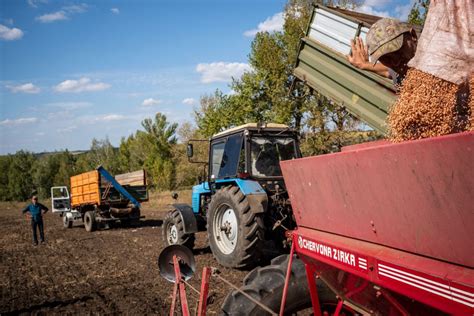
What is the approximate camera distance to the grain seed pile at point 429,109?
1673 mm

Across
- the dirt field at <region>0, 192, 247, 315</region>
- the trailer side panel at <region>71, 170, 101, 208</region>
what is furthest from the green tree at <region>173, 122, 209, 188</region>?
the dirt field at <region>0, 192, 247, 315</region>

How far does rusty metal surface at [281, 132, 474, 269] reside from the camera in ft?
4.33

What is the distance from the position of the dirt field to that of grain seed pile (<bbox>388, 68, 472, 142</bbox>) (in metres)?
2.37

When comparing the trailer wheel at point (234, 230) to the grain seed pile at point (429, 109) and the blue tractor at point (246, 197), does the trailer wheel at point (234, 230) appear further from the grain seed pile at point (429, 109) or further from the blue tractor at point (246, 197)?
the grain seed pile at point (429, 109)

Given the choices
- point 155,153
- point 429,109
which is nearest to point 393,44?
point 429,109

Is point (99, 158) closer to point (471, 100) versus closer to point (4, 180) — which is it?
point (4, 180)

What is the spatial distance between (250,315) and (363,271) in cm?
101

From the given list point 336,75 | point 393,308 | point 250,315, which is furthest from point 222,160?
point 393,308

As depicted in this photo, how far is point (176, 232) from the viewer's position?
26.5 feet

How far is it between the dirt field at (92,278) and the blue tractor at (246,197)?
0.48 m

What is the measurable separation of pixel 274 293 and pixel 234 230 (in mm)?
4124

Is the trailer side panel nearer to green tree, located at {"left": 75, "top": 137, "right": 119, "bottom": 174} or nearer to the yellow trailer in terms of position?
the yellow trailer

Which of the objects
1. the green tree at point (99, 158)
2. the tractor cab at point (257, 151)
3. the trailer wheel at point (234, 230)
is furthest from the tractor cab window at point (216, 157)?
the green tree at point (99, 158)

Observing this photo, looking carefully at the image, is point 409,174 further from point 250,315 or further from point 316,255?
point 250,315
